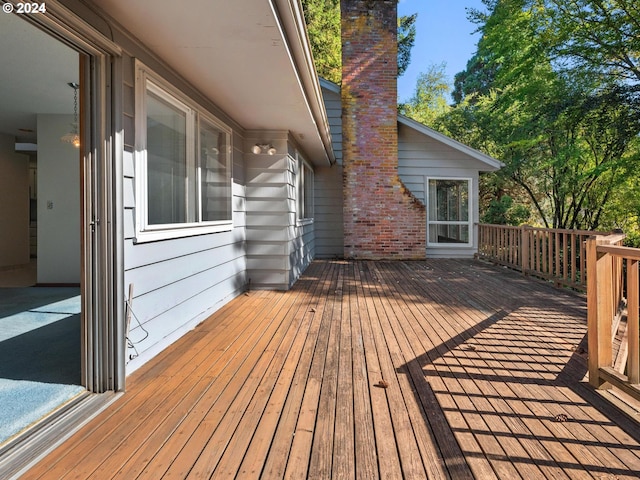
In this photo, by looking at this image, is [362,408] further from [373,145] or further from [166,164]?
[373,145]

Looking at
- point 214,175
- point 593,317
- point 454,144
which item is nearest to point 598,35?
point 454,144

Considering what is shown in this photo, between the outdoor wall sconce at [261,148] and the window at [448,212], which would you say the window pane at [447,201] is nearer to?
the window at [448,212]

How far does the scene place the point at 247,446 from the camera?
1.67m

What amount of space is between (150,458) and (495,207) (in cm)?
1140

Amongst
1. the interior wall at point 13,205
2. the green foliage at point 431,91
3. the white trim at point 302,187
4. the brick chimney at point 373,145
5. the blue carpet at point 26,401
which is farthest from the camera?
the green foliage at point 431,91

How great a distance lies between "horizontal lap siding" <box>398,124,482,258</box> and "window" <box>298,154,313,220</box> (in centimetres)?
232

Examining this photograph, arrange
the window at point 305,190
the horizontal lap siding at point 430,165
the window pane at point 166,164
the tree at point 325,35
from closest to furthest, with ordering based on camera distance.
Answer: the window pane at point 166,164 < the window at point 305,190 < the horizontal lap siding at point 430,165 < the tree at point 325,35

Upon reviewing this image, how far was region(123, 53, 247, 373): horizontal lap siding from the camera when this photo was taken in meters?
2.47

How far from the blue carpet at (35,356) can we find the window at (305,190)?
3936mm

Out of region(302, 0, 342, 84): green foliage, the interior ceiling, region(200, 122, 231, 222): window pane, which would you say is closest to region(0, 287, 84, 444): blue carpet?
region(200, 122, 231, 222): window pane

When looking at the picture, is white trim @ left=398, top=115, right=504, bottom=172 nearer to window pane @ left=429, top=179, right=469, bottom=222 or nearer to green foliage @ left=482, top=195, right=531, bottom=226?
window pane @ left=429, top=179, right=469, bottom=222

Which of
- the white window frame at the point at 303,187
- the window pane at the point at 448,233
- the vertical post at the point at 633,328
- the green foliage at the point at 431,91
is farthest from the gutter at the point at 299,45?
the green foliage at the point at 431,91

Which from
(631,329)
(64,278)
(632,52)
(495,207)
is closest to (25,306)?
(64,278)

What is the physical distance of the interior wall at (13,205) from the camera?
636cm
